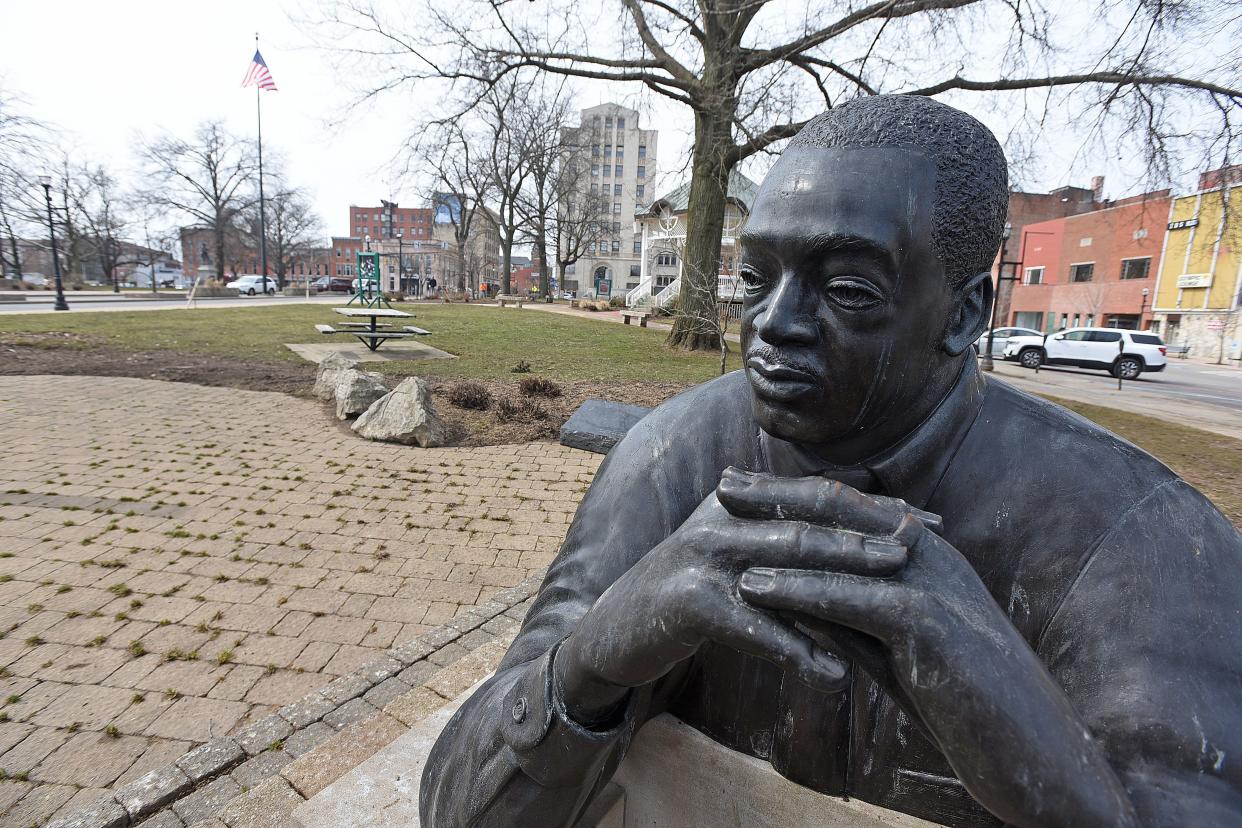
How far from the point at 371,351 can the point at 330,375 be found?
4.93 meters

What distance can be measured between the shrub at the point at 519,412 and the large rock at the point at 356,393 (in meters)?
1.65

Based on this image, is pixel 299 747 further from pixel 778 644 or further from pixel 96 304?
pixel 96 304

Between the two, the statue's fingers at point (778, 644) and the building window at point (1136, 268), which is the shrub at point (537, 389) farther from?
the building window at point (1136, 268)

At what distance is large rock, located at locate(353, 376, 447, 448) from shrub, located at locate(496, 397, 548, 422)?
40.6 inches

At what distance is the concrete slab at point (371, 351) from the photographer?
13914 mm

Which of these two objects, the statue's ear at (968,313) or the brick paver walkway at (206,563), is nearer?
the statue's ear at (968,313)

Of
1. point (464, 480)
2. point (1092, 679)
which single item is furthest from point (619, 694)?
point (464, 480)

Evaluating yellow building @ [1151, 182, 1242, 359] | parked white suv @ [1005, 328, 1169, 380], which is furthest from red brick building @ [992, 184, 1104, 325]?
parked white suv @ [1005, 328, 1169, 380]

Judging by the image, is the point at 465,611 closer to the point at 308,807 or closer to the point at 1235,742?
the point at 308,807

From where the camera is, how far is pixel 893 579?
732mm

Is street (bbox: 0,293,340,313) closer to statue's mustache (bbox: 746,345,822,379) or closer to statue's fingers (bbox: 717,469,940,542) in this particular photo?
statue's mustache (bbox: 746,345,822,379)


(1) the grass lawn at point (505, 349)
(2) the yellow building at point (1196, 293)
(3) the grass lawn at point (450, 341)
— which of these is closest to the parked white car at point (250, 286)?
(3) the grass lawn at point (450, 341)

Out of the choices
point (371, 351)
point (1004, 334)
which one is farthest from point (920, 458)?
point (1004, 334)

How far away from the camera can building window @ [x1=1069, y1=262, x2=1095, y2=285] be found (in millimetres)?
38700
